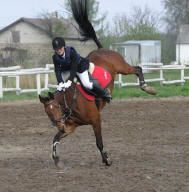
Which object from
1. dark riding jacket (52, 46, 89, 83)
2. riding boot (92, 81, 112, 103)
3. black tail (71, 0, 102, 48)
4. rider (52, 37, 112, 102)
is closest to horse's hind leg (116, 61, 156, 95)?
black tail (71, 0, 102, 48)

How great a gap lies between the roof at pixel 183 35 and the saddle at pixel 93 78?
6735cm

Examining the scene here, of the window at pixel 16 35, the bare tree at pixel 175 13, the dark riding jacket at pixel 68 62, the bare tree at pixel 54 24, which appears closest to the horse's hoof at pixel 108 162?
the dark riding jacket at pixel 68 62

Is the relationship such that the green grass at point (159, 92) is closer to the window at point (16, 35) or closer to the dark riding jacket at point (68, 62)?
the dark riding jacket at point (68, 62)

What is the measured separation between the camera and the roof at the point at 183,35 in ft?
250

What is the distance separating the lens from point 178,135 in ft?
37.5

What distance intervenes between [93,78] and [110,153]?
1.42 meters

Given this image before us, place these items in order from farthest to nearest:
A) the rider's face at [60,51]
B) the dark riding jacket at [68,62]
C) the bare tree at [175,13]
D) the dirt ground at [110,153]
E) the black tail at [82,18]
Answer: the bare tree at [175,13]
the black tail at [82,18]
the dark riding jacket at [68,62]
the rider's face at [60,51]
the dirt ground at [110,153]

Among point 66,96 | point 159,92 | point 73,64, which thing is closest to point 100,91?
point 66,96

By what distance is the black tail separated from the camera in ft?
32.6

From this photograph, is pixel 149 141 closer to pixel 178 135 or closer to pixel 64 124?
pixel 178 135

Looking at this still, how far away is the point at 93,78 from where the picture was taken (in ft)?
30.0

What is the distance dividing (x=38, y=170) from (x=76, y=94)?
1.30m

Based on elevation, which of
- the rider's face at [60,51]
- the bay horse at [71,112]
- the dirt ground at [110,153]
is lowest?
the dirt ground at [110,153]

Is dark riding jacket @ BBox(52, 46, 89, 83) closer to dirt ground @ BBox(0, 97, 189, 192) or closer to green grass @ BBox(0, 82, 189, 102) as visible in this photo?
dirt ground @ BBox(0, 97, 189, 192)
